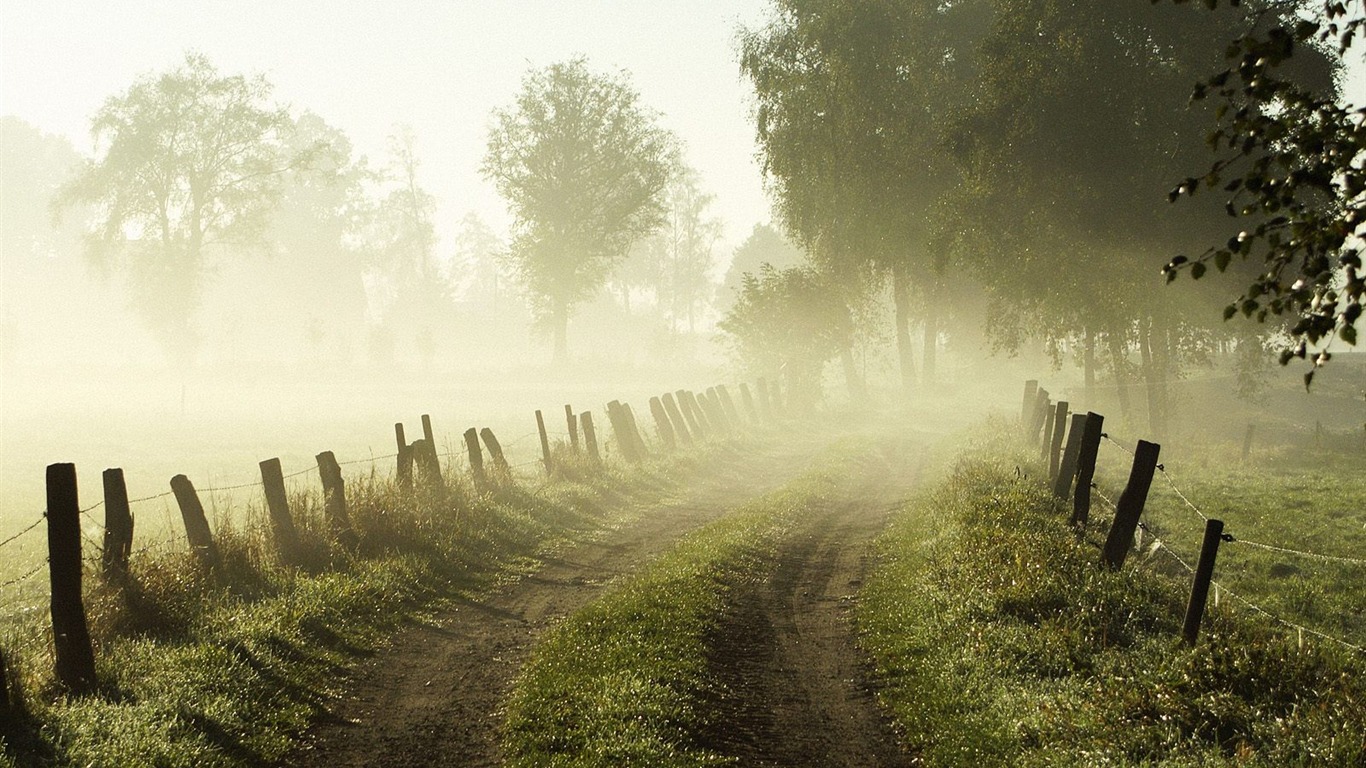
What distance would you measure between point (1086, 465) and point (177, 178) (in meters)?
57.6

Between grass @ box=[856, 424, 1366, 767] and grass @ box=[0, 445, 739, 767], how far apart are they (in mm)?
5824

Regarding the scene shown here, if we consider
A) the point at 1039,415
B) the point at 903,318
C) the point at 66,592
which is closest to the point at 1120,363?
the point at 1039,415

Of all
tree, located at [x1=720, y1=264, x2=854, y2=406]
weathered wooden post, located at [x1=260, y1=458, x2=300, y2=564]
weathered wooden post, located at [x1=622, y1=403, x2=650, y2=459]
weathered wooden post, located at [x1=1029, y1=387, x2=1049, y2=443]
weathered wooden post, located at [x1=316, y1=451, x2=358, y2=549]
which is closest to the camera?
weathered wooden post, located at [x1=260, y1=458, x2=300, y2=564]

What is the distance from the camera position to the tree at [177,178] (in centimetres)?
5231

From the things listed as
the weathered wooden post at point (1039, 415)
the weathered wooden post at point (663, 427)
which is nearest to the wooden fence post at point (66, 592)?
the weathered wooden post at point (663, 427)

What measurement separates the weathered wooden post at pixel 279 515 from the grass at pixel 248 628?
0.19 metres

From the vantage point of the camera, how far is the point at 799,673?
9273mm

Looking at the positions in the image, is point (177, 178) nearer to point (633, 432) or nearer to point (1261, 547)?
point (633, 432)

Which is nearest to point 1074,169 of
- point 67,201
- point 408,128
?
point 67,201

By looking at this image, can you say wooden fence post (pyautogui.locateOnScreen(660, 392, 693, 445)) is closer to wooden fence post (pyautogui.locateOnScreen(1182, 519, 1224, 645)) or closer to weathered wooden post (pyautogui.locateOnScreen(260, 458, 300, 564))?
weathered wooden post (pyautogui.locateOnScreen(260, 458, 300, 564))

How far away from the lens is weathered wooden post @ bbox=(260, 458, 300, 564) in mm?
12523

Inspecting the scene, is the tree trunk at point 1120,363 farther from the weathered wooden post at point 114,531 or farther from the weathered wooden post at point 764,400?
the weathered wooden post at point 114,531

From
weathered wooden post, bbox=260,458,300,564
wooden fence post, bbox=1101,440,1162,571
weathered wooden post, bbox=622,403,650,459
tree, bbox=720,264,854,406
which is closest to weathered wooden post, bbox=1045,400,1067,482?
wooden fence post, bbox=1101,440,1162,571

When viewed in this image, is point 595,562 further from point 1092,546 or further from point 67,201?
point 67,201
